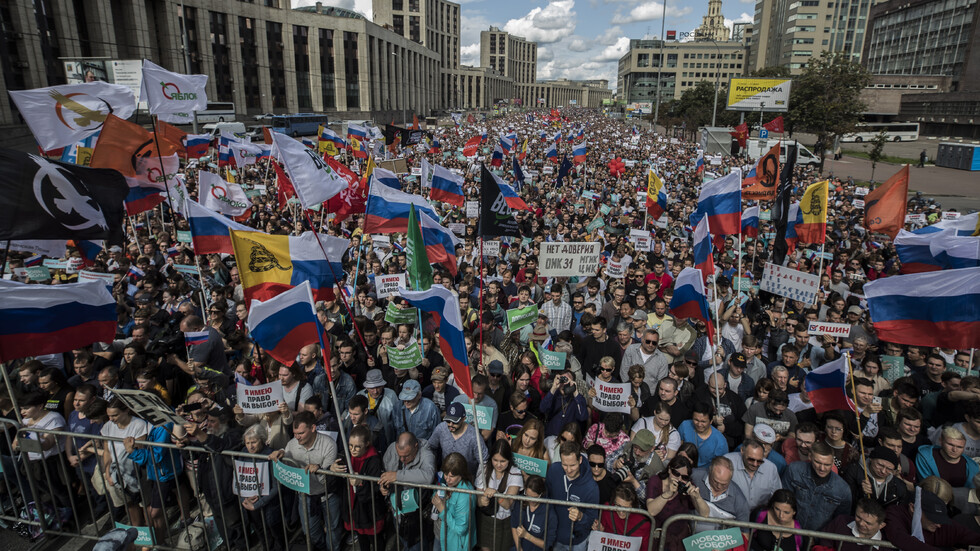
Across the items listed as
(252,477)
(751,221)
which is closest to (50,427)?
(252,477)

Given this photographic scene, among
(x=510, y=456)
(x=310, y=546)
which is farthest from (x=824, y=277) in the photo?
(x=310, y=546)

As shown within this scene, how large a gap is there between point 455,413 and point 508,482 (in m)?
0.82

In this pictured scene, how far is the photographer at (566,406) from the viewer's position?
5629 millimetres

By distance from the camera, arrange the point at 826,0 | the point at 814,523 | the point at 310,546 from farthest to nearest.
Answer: the point at 826,0
the point at 310,546
the point at 814,523

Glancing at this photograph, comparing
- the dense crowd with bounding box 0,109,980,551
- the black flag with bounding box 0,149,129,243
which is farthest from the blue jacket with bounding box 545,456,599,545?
the black flag with bounding box 0,149,129,243

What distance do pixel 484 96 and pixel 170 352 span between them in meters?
165

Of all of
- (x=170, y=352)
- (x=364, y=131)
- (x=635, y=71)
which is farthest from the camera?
(x=635, y=71)

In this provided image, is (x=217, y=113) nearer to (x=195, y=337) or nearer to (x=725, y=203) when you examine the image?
(x=195, y=337)

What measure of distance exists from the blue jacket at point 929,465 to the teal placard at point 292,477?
5391mm

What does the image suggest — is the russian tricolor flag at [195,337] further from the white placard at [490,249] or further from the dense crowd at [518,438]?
the white placard at [490,249]

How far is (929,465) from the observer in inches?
183

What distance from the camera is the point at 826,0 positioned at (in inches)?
4540

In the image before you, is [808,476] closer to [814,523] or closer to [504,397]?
[814,523]

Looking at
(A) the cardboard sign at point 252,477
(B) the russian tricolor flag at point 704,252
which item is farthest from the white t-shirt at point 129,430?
(B) the russian tricolor flag at point 704,252
